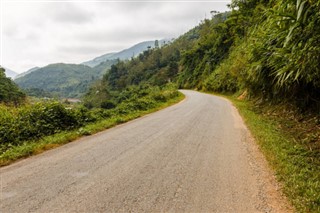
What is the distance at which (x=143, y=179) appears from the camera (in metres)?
5.13

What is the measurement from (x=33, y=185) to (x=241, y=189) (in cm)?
356

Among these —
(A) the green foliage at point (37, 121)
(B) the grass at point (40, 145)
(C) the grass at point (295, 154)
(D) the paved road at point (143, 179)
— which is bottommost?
(C) the grass at point (295, 154)

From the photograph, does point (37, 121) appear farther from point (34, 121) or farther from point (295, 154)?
point (295, 154)

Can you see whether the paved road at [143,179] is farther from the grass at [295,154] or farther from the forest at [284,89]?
the forest at [284,89]

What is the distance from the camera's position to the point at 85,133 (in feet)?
31.3

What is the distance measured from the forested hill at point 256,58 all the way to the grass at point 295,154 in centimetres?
126

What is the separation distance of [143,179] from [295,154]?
3917 mm

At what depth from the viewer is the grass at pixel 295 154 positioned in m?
4.34

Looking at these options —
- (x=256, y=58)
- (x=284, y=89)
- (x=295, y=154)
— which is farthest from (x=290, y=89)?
(x=295, y=154)

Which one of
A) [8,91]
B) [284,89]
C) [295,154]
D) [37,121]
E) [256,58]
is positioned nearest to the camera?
[295,154]

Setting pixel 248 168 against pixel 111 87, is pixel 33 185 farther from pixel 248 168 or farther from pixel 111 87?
pixel 111 87

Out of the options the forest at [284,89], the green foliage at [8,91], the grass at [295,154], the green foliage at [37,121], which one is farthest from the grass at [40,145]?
the green foliage at [8,91]

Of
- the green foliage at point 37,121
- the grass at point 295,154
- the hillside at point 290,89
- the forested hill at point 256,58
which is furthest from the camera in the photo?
the green foliage at point 37,121

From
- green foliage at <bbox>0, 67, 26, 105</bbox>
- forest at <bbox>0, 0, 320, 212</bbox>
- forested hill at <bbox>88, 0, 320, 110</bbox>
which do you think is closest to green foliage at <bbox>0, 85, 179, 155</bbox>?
forest at <bbox>0, 0, 320, 212</bbox>
